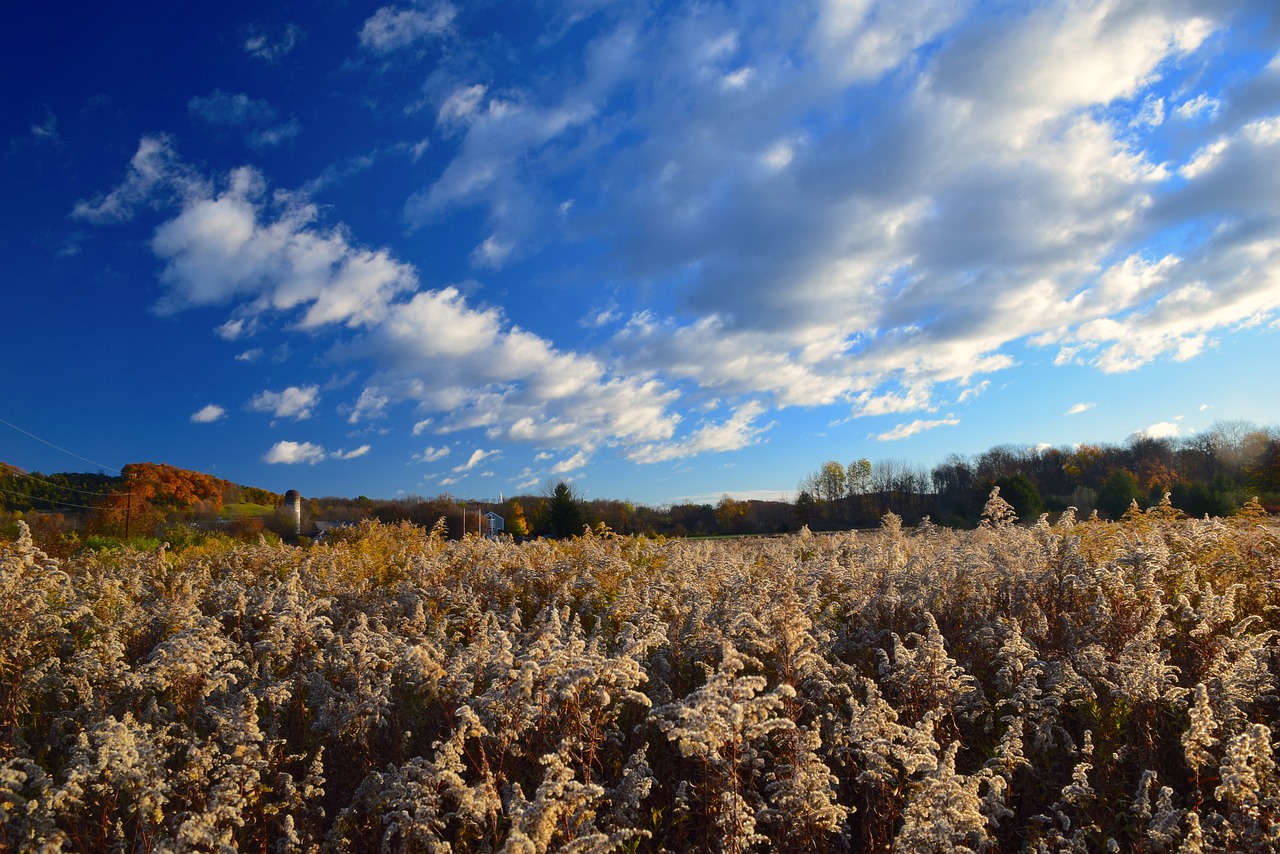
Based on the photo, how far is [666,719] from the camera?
135 inches

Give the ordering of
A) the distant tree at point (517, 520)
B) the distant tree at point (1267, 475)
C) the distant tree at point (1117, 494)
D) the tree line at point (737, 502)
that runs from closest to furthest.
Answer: the tree line at point (737, 502)
the distant tree at point (1267, 475)
the distant tree at point (1117, 494)
the distant tree at point (517, 520)

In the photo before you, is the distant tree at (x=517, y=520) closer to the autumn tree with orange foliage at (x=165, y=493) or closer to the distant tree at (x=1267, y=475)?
the autumn tree with orange foliage at (x=165, y=493)

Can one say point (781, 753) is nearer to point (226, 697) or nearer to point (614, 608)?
point (614, 608)

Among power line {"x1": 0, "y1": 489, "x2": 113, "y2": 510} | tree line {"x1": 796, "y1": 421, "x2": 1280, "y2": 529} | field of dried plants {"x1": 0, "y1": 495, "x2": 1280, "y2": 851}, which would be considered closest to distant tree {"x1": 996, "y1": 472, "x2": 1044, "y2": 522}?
tree line {"x1": 796, "y1": 421, "x2": 1280, "y2": 529}

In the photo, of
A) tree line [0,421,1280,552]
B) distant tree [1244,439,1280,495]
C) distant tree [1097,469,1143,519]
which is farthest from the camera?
distant tree [1097,469,1143,519]

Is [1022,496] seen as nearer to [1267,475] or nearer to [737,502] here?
[1267,475]

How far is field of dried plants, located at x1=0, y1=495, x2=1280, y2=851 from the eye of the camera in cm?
292

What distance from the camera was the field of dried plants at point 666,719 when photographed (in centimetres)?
292

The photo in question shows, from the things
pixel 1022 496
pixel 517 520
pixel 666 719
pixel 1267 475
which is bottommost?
pixel 1267 475

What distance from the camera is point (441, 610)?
5.82 metres

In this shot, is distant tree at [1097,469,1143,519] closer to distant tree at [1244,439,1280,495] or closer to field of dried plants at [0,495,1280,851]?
distant tree at [1244,439,1280,495]

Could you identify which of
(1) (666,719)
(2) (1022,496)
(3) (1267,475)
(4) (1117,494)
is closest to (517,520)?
(2) (1022,496)

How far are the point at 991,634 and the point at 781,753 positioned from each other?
6.17 ft

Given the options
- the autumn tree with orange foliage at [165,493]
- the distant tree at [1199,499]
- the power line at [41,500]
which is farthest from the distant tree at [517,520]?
the distant tree at [1199,499]
